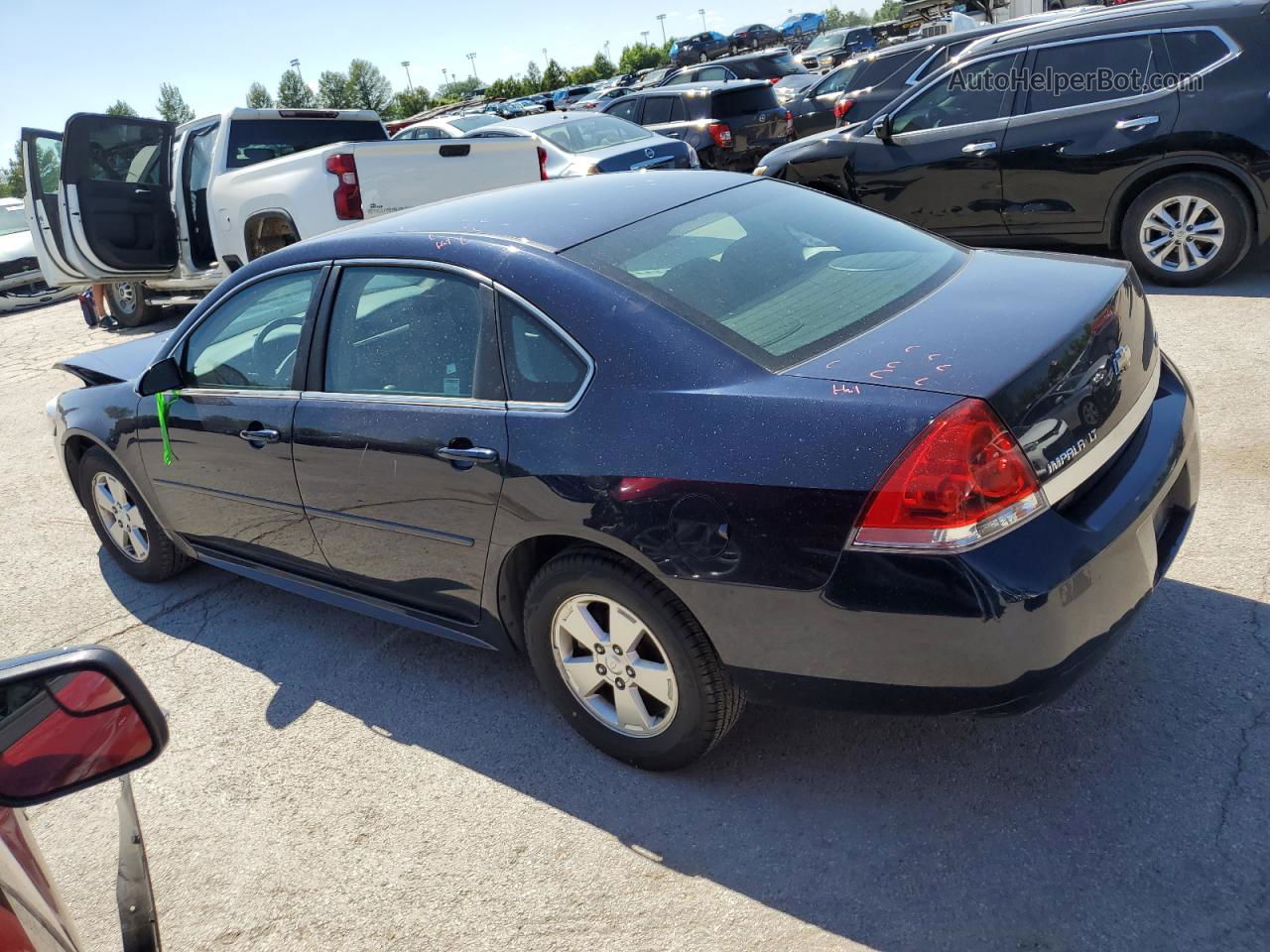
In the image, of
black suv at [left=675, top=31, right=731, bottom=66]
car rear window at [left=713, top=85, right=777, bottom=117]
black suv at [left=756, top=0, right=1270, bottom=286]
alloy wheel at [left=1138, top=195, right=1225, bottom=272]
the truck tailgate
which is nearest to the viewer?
black suv at [left=756, top=0, right=1270, bottom=286]

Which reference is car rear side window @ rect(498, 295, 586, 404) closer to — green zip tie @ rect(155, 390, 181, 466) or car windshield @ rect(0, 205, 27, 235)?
green zip tie @ rect(155, 390, 181, 466)

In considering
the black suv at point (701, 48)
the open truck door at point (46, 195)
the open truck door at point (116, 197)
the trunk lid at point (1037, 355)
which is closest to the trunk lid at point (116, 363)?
the trunk lid at point (1037, 355)

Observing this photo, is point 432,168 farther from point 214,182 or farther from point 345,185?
point 214,182

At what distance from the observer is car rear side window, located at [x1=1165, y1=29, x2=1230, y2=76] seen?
266 inches

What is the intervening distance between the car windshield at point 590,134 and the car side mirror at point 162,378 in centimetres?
852

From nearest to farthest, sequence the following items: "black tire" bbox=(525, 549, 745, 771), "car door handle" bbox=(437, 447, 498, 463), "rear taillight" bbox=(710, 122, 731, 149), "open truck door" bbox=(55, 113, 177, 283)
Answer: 1. "black tire" bbox=(525, 549, 745, 771)
2. "car door handle" bbox=(437, 447, 498, 463)
3. "open truck door" bbox=(55, 113, 177, 283)
4. "rear taillight" bbox=(710, 122, 731, 149)

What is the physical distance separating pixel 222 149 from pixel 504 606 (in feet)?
27.7

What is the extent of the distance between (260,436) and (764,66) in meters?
22.0

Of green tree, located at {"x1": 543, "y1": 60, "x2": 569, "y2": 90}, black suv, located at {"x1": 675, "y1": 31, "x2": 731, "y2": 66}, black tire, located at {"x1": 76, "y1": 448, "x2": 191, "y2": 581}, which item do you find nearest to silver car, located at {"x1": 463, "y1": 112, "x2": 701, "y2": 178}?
black tire, located at {"x1": 76, "y1": 448, "x2": 191, "y2": 581}

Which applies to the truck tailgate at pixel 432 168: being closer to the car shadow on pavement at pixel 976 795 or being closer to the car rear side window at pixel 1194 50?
the car rear side window at pixel 1194 50

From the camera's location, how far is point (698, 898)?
2.67 metres

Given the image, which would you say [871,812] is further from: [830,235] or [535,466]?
[830,235]

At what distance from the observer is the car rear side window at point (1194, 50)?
6.77 m

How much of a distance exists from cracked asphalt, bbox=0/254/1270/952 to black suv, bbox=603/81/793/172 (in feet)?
36.1
